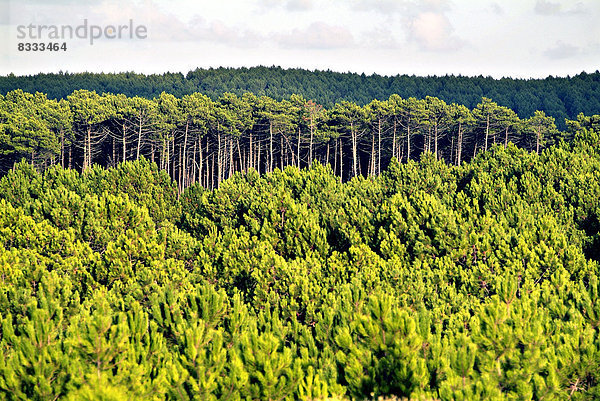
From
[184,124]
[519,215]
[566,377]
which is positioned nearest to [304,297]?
[566,377]

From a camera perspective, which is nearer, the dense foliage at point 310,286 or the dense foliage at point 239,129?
the dense foliage at point 310,286

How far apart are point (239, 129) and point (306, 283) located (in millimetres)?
87514

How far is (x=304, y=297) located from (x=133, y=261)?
1370cm

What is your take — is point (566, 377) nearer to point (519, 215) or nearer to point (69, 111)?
point (519, 215)

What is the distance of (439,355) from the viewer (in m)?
23.9

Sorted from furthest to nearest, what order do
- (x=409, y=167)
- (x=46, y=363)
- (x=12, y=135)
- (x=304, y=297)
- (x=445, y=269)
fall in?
(x=12, y=135), (x=409, y=167), (x=445, y=269), (x=304, y=297), (x=46, y=363)

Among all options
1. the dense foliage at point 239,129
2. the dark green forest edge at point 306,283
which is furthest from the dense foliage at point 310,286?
the dense foliage at point 239,129

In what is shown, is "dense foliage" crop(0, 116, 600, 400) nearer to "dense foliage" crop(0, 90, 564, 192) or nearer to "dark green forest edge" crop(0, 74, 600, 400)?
"dark green forest edge" crop(0, 74, 600, 400)

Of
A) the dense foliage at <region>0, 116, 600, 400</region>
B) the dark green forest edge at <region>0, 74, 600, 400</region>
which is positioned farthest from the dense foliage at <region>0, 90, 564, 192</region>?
the dense foliage at <region>0, 116, 600, 400</region>

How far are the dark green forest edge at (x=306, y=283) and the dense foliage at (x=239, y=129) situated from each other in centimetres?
1051

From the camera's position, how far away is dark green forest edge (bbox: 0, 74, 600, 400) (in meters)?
23.5

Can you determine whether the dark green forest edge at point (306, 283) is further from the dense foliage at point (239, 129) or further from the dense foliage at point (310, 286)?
the dense foliage at point (239, 129)

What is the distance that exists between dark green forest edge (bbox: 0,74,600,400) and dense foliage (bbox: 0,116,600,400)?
12 centimetres

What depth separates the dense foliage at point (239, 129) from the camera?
10900 centimetres
